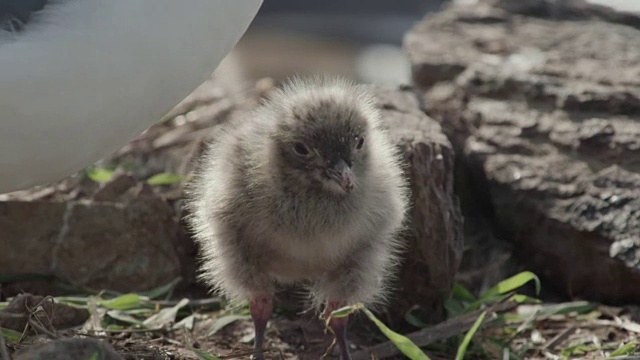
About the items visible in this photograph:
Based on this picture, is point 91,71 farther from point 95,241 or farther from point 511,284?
point 511,284

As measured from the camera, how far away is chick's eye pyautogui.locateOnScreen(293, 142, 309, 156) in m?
4.03

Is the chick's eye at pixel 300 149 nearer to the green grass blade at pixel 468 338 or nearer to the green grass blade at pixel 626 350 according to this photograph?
the green grass blade at pixel 468 338

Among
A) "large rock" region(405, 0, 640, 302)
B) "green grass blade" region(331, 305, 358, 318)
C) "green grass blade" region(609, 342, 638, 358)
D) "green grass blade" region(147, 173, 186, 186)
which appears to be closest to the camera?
"green grass blade" region(331, 305, 358, 318)

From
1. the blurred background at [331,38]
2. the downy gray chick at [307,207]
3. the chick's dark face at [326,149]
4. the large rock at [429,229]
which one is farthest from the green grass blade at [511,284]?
the blurred background at [331,38]

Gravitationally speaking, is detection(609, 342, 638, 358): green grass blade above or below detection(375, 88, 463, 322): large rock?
below

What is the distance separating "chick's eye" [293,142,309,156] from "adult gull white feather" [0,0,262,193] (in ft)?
1.56

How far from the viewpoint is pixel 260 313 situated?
4.15m

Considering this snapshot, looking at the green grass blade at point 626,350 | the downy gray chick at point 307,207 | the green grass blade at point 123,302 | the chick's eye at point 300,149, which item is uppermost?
the chick's eye at point 300,149

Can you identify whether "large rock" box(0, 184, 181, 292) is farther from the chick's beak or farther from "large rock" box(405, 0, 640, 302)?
"large rock" box(405, 0, 640, 302)

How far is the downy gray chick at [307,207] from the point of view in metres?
4.00

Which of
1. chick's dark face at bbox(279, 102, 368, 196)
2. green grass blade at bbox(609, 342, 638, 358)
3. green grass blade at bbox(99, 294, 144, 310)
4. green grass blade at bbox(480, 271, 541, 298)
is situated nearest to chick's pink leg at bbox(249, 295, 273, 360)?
chick's dark face at bbox(279, 102, 368, 196)

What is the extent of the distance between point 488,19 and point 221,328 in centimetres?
312

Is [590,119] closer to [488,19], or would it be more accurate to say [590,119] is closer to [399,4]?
[488,19]

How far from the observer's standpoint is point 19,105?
3420 mm
